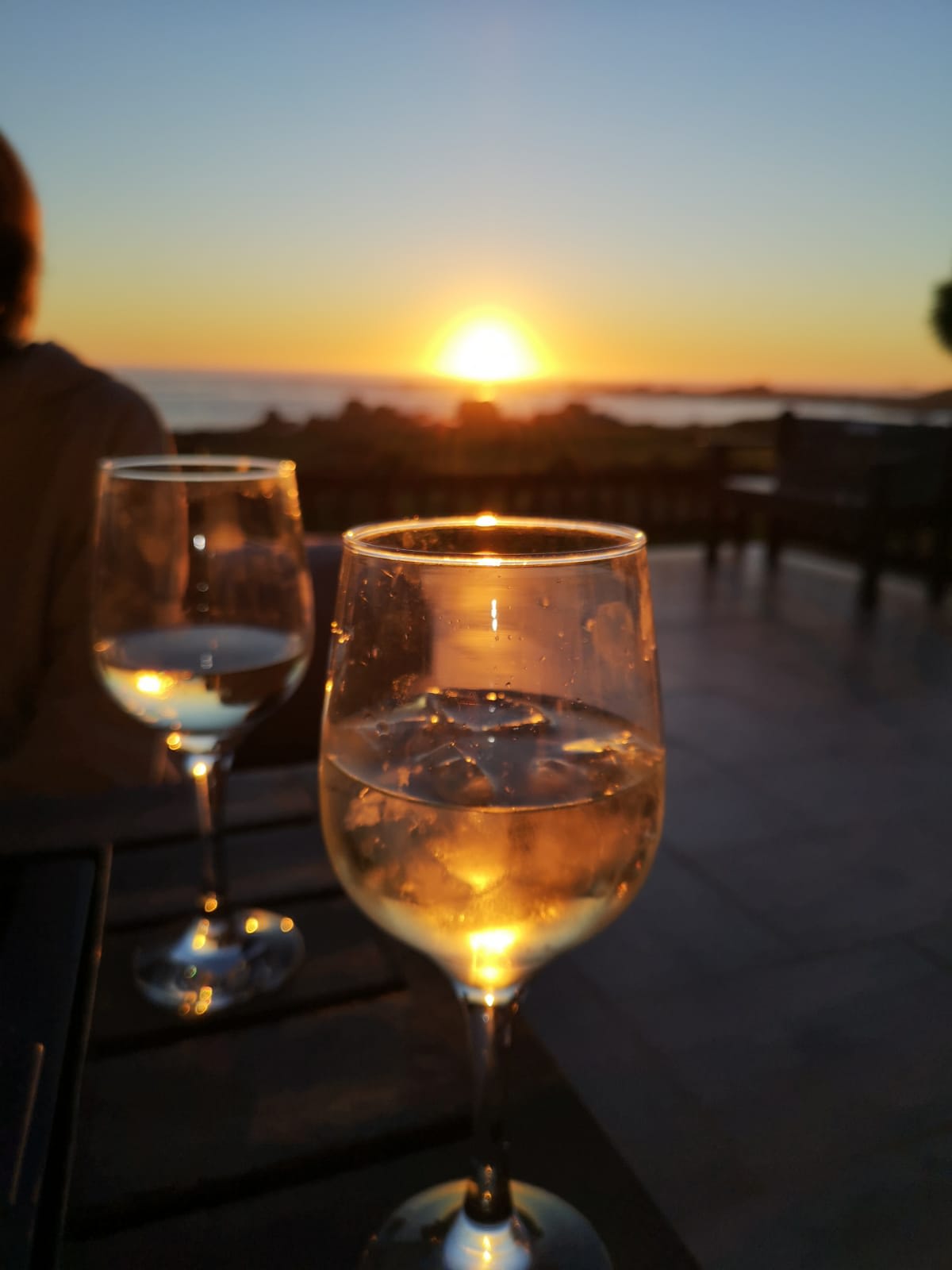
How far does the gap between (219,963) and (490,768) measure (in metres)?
0.36

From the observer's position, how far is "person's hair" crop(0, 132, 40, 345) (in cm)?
174

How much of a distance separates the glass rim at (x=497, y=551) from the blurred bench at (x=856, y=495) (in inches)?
232

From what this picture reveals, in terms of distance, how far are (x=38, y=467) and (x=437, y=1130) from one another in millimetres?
1515

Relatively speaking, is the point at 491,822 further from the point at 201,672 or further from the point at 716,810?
the point at 716,810

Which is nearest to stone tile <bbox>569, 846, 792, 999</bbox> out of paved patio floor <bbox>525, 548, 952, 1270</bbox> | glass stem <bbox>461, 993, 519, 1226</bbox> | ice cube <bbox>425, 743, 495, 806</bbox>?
paved patio floor <bbox>525, 548, 952, 1270</bbox>

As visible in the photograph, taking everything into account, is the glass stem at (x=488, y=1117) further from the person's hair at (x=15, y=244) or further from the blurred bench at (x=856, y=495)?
the blurred bench at (x=856, y=495)

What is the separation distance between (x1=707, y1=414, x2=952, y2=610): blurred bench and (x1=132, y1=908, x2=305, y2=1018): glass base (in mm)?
5796

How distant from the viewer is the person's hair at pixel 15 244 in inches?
68.5

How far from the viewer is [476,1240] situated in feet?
1.61

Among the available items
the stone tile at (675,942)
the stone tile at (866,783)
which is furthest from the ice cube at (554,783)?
the stone tile at (866,783)

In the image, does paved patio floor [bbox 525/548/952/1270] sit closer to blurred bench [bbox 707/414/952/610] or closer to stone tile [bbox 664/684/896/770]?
stone tile [bbox 664/684/896/770]

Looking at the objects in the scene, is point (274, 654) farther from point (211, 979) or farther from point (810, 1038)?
point (810, 1038)

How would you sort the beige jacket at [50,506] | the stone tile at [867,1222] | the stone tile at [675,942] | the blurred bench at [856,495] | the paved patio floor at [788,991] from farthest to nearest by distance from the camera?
the blurred bench at [856,495]
the beige jacket at [50,506]
the stone tile at [675,942]
the paved patio floor at [788,991]
the stone tile at [867,1222]

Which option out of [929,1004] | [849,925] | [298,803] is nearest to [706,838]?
[849,925]
